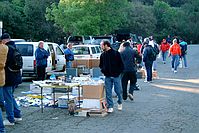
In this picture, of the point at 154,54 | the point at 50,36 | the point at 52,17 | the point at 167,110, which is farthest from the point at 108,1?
the point at 167,110

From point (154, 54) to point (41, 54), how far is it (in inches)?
199

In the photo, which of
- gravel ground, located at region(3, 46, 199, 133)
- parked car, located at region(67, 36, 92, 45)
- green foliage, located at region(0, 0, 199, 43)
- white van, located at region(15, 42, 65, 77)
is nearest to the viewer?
gravel ground, located at region(3, 46, 199, 133)

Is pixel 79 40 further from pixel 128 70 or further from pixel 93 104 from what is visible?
pixel 93 104

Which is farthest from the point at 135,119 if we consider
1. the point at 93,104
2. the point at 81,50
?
the point at 81,50

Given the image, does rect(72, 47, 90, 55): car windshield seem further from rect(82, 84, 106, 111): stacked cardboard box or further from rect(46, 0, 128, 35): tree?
rect(46, 0, 128, 35): tree

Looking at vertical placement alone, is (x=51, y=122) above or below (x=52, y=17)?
below

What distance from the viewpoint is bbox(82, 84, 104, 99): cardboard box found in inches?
429

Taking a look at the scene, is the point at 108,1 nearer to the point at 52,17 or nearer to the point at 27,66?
the point at 52,17

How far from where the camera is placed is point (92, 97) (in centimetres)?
1092

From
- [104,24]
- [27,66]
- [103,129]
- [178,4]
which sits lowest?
[103,129]

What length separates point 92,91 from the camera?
10.9 m

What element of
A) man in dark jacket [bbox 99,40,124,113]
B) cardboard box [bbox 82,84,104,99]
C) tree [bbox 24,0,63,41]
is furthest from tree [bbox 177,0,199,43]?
cardboard box [bbox 82,84,104,99]

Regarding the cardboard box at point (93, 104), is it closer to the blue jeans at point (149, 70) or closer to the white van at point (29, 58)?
the blue jeans at point (149, 70)

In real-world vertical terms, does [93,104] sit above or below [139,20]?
below
